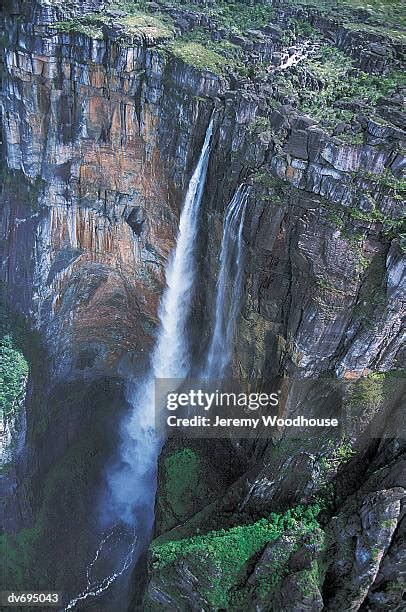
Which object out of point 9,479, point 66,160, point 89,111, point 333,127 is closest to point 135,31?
point 89,111

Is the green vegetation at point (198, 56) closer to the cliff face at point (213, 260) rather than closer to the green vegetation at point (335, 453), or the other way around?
the cliff face at point (213, 260)

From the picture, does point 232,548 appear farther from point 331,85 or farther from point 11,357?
point 331,85

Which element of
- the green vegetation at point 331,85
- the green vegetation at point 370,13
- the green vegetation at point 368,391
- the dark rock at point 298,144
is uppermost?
the green vegetation at point 370,13

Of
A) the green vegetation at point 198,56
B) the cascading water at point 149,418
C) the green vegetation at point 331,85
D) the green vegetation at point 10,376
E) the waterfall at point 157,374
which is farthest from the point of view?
the green vegetation at point 10,376

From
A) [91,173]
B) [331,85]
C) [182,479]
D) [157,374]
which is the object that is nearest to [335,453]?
[182,479]

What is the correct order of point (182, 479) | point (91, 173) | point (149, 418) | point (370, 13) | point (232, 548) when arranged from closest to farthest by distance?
point (232, 548)
point (182, 479)
point (91, 173)
point (370, 13)
point (149, 418)

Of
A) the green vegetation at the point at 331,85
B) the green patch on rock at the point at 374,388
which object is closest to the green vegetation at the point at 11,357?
the green patch on rock at the point at 374,388

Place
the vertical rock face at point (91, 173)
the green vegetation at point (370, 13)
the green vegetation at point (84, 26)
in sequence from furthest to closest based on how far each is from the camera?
1. the green vegetation at point (370, 13)
2. the vertical rock face at point (91, 173)
3. the green vegetation at point (84, 26)
